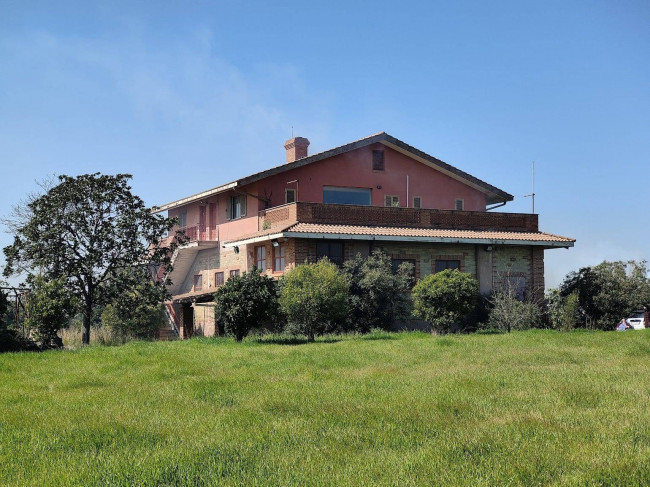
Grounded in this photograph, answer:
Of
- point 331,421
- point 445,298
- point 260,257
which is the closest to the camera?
point 331,421

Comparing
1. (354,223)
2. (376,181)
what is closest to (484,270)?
(354,223)

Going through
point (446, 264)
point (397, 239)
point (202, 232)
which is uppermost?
point (202, 232)

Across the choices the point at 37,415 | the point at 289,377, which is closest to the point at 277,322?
the point at 289,377

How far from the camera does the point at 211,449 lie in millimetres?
6570

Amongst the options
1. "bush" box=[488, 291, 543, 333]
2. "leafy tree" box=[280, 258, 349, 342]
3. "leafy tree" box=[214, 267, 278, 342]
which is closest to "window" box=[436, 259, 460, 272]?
"bush" box=[488, 291, 543, 333]

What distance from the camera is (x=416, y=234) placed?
26125mm

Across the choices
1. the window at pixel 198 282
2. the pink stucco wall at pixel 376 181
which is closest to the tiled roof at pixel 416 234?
the pink stucco wall at pixel 376 181

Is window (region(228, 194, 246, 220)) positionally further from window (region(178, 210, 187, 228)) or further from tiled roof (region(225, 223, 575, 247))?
window (region(178, 210, 187, 228))

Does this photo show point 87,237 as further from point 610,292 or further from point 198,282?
point 610,292

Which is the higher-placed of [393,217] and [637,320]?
[393,217]

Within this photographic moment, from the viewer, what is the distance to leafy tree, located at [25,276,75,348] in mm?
19891

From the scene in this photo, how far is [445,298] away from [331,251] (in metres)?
4.94

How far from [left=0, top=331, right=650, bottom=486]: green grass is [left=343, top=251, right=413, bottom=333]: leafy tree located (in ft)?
32.2

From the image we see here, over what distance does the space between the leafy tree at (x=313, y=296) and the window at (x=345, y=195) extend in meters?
9.35
